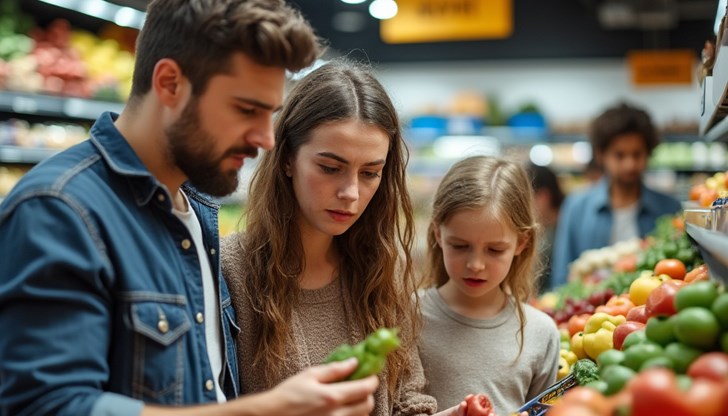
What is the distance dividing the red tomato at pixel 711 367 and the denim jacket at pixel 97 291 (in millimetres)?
998

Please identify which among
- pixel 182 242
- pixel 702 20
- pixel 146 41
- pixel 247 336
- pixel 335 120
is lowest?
pixel 247 336

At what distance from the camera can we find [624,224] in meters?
5.67

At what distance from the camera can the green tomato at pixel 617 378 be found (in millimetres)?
1402

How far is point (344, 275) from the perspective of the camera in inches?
92.7

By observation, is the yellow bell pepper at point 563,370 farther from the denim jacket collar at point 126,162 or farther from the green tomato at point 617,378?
the denim jacket collar at point 126,162

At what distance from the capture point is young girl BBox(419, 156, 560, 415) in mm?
2463

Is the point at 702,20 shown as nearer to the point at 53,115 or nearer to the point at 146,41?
the point at 53,115

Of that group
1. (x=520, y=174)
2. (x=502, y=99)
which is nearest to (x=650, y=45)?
(x=502, y=99)

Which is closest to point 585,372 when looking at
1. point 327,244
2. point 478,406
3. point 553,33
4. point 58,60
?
point 478,406

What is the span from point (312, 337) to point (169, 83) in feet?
2.98

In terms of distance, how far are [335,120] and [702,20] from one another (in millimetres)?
10995

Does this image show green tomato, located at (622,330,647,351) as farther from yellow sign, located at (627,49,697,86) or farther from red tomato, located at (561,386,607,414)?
yellow sign, located at (627,49,697,86)

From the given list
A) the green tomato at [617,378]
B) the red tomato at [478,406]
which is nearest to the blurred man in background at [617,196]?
the red tomato at [478,406]

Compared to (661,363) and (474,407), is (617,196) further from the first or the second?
(661,363)
